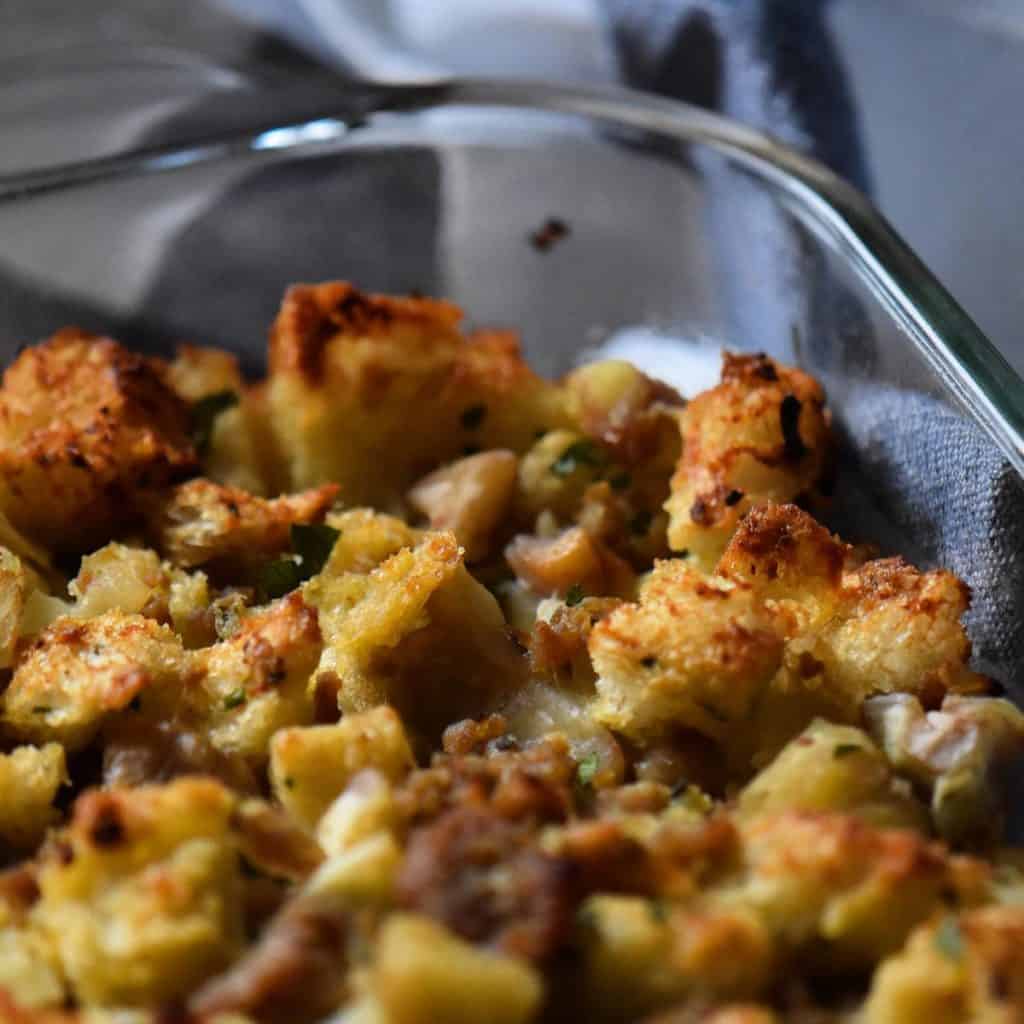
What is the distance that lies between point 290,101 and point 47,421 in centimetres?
92

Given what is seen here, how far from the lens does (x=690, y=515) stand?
1.23 meters

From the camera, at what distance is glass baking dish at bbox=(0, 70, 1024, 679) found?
1.61m

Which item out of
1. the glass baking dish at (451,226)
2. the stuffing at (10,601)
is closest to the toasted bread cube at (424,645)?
the stuffing at (10,601)

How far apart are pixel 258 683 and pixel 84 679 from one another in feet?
0.38

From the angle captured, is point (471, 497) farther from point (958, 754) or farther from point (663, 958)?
point (663, 958)

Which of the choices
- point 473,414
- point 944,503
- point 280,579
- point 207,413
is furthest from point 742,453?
point 207,413

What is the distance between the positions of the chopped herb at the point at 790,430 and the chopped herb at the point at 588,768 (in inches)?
14.9

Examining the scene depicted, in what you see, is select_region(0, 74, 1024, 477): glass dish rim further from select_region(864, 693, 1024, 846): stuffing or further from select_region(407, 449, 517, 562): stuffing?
select_region(407, 449, 517, 562): stuffing

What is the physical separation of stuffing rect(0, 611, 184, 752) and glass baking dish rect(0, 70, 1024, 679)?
0.69 metres

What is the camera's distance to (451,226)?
184cm

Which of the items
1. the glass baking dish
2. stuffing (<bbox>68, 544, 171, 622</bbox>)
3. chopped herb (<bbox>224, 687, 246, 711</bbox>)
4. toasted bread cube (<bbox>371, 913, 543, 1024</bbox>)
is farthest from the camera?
the glass baking dish

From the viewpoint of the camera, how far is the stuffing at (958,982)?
753 millimetres

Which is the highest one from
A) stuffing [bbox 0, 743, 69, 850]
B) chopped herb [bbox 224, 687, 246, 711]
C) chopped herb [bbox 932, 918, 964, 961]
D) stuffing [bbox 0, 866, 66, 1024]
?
chopped herb [bbox 932, 918, 964, 961]

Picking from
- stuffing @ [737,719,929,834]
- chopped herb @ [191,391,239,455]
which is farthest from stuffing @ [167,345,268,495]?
stuffing @ [737,719,929,834]
